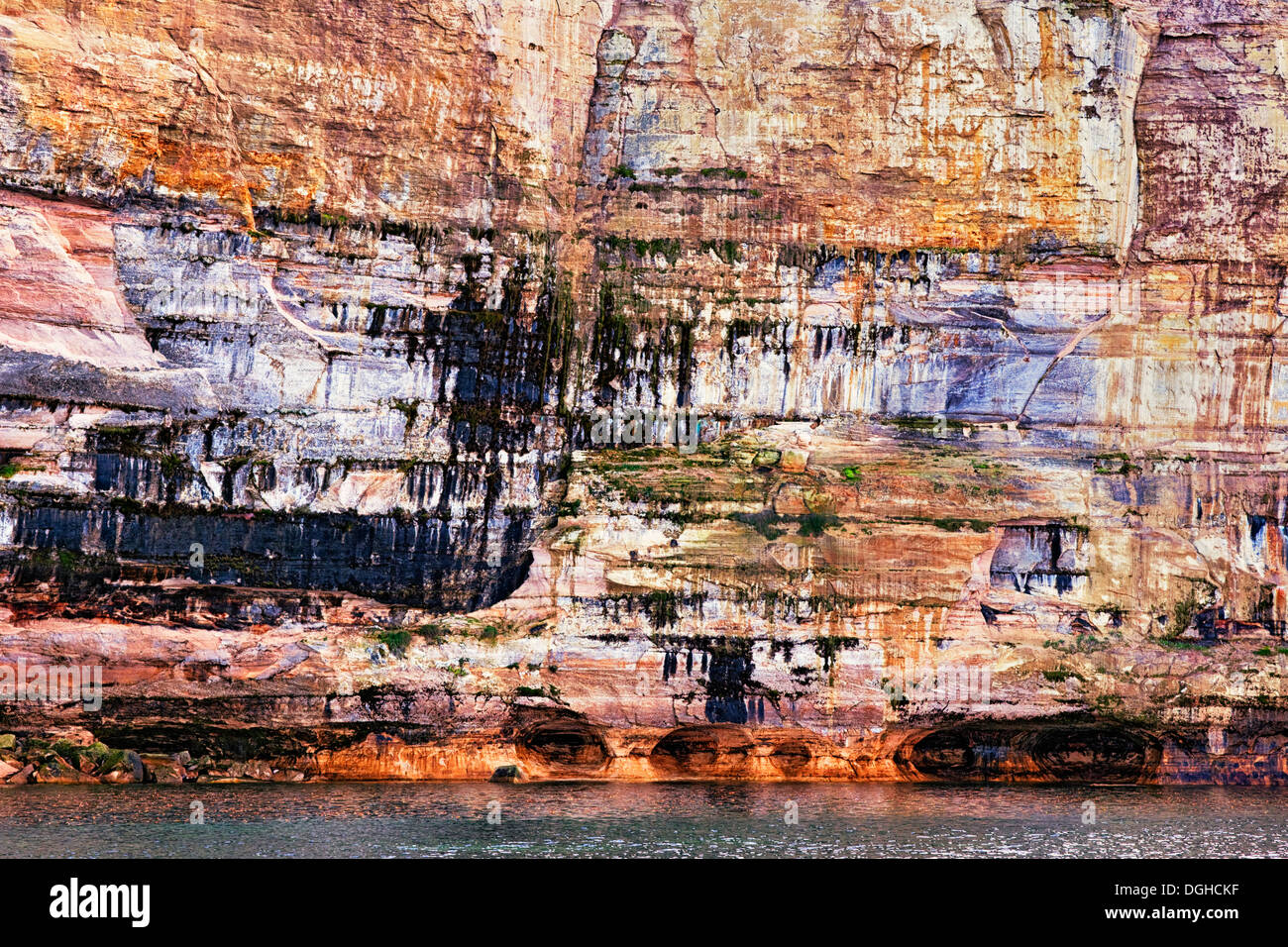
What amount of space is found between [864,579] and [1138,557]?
456cm

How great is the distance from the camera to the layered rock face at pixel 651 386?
803 inches

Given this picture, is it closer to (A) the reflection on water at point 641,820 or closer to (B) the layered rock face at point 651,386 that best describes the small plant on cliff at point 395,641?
(B) the layered rock face at point 651,386

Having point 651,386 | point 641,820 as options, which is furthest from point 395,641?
point 651,386

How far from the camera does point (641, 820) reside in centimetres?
1739

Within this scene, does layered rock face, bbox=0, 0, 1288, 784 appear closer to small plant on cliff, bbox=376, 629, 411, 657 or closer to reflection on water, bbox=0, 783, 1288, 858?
small plant on cliff, bbox=376, 629, 411, 657

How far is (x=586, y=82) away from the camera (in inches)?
910

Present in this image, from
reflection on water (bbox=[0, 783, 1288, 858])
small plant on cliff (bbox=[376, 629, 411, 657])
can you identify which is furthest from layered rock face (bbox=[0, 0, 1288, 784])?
reflection on water (bbox=[0, 783, 1288, 858])

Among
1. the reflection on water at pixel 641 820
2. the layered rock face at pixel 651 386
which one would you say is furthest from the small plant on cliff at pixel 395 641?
the reflection on water at pixel 641 820

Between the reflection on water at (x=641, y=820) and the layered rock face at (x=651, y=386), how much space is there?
1.22 metres

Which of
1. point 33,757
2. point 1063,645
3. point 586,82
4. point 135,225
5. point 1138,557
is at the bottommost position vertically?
point 33,757

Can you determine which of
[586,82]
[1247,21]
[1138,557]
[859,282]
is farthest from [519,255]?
[1247,21]

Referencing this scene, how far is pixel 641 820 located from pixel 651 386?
792 centimetres

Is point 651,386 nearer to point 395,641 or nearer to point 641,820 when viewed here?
point 395,641

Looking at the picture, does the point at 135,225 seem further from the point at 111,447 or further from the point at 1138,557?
the point at 1138,557
